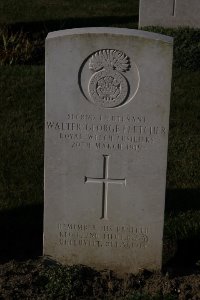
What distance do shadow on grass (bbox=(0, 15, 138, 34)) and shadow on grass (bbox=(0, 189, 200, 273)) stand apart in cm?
754

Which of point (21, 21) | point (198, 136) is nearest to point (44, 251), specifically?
point (198, 136)

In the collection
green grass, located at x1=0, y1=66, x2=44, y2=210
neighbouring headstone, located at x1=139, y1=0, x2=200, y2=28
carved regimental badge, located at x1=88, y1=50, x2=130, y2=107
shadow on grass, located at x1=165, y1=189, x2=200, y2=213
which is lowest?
shadow on grass, located at x1=165, y1=189, x2=200, y2=213

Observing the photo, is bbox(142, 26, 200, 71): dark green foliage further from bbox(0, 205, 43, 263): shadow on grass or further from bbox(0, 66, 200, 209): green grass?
bbox(0, 205, 43, 263): shadow on grass

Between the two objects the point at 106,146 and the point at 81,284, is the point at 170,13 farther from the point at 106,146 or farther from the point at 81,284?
the point at 81,284

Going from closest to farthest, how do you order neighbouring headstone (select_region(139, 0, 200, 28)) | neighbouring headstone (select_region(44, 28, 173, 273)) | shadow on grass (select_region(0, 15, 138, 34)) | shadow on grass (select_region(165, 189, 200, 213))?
neighbouring headstone (select_region(44, 28, 173, 273)) → shadow on grass (select_region(165, 189, 200, 213)) → neighbouring headstone (select_region(139, 0, 200, 28)) → shadow on grass (select_region(0, 15, 138, 34))

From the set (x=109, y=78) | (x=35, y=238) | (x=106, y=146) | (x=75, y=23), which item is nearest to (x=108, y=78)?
(x=109, y=78)

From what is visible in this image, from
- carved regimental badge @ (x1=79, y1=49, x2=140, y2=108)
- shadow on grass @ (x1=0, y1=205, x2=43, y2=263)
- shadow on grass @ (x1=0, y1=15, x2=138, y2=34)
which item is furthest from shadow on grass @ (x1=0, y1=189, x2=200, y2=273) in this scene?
shadow on grass @ (x1=0, y1=15, x2=138, y2=34)

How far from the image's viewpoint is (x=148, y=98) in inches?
195

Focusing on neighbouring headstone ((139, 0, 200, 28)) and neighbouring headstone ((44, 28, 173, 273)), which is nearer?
neighbouring headstone ((44, 28, 173, 273))

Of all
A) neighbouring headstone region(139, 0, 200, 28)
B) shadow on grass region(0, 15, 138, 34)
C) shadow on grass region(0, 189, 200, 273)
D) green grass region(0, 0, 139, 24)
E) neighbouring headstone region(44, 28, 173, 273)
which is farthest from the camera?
green grass region(0, 0, 139, 24)

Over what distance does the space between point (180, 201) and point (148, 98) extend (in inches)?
79.2

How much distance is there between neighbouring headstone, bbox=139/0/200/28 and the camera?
12.1m

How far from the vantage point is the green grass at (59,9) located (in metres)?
15.3

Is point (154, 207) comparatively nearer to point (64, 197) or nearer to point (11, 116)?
point (64, 197)
